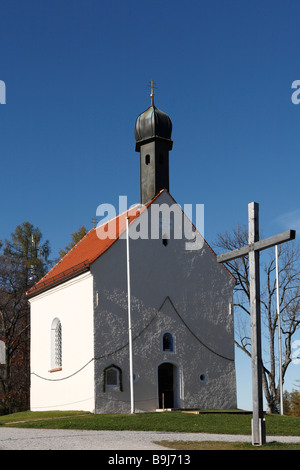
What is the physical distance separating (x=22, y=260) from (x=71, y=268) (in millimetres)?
18162

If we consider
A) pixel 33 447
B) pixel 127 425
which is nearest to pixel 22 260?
pixel 127 425

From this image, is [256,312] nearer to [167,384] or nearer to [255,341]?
[255,341]

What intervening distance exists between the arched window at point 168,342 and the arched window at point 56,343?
550 centimetres

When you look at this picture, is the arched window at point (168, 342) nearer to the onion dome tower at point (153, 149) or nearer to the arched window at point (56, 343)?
the arched window at point (56, 343)

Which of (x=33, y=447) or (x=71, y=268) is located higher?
(x=71, y=268)

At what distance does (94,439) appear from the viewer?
14609 millimetres

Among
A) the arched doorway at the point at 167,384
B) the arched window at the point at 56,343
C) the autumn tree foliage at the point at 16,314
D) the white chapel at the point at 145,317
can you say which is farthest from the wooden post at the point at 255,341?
the autumn tree foliage at the point at 16,314

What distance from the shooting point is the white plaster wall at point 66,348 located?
26391 mm

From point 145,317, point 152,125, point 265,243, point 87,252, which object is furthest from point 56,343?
point 265,243

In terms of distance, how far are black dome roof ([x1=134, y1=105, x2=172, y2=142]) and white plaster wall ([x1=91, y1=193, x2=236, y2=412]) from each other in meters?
3.77

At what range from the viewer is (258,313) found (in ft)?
46.1

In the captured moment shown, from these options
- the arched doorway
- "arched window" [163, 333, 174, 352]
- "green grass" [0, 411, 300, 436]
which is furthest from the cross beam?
the arched doorway
